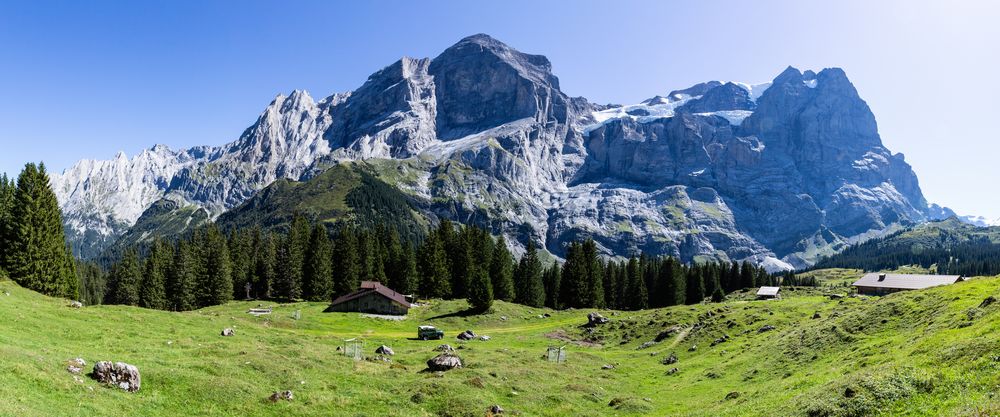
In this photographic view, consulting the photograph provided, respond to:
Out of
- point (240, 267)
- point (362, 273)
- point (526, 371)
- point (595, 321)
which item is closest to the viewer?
point (526, 371)

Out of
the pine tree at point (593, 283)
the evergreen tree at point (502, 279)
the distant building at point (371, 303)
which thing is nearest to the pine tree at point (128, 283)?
the distant building at point (371, 303)

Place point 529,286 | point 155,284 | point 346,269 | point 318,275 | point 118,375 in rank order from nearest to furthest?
point 118,375, point 155,284, point 318,275, point 346,269, point 529,286

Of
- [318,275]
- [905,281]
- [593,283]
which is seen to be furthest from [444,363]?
[905,281]

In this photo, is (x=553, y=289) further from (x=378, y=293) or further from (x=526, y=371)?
(x=526, y=371)

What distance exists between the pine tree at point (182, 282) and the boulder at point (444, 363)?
3272 inches

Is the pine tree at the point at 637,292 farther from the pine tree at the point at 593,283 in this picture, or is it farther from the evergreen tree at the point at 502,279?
the evergreen tree at the point at 502,279

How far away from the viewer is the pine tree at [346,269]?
124 meters

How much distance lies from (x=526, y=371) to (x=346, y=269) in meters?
84.3

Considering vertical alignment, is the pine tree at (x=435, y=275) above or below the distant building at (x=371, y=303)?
above

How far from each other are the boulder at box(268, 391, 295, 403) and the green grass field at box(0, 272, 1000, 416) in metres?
0.56

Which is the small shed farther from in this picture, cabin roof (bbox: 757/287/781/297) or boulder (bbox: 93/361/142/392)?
boulder (bbox: 93/361/142/392)

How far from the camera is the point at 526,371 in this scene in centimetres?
4928

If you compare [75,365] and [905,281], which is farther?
[905,281]

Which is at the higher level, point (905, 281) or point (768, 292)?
point (905, 281)
